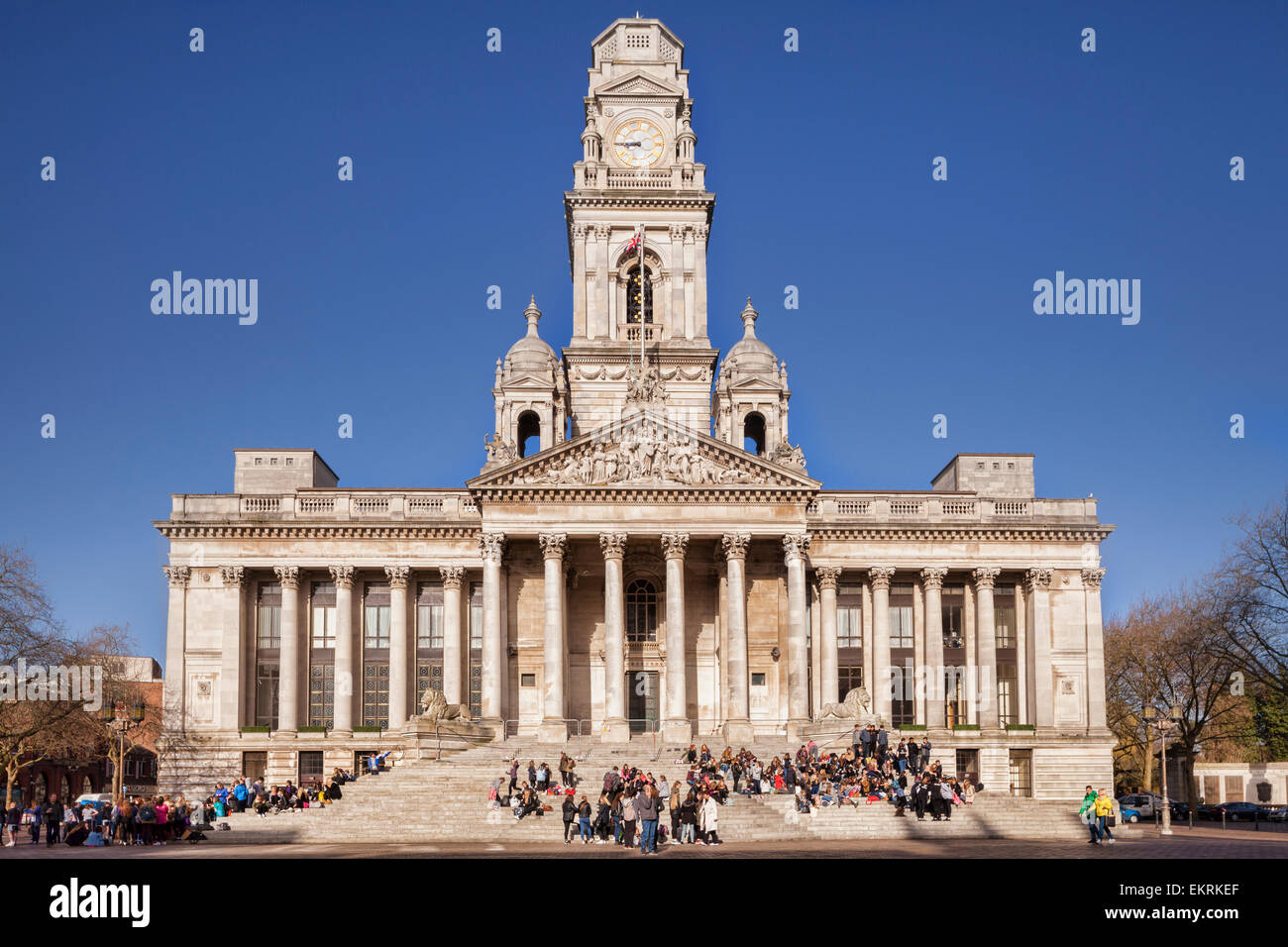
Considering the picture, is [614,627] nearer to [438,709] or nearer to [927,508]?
[438,709]

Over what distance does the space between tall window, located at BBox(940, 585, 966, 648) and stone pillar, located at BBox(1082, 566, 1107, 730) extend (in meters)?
6.16

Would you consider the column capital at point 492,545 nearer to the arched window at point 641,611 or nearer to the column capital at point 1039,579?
the arched window at point 641,611

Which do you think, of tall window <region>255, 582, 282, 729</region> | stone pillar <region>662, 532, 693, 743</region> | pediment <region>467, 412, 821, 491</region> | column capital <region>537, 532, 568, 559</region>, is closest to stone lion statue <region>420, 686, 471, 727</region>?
column capital <region>537, 532, 568, 559</region>

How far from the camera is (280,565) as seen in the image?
65.7 metres

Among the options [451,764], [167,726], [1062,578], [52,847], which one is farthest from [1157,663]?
[52,847]

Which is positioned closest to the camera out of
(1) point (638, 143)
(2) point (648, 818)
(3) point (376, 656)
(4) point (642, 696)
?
(2) point (648, 818)

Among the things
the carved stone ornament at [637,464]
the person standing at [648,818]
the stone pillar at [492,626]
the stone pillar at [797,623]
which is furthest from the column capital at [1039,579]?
the person standing at [648,818]

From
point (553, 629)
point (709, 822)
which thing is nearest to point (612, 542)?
point (553, 629)

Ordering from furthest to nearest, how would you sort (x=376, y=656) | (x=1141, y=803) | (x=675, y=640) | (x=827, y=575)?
(x=1141, y=803) → (x=376, y=656) → (x=827, y=575) → (x=675, y=640)

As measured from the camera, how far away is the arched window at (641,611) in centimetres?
6475

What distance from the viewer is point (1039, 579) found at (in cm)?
6719

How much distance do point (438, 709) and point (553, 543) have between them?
8.94 m

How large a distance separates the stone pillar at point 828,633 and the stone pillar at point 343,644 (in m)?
23.2
